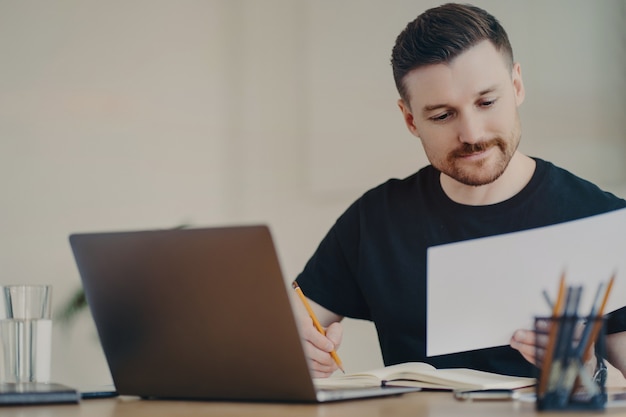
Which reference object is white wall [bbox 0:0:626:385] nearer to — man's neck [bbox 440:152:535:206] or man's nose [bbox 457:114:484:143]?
man's neck [bbox 440:152:535:206]

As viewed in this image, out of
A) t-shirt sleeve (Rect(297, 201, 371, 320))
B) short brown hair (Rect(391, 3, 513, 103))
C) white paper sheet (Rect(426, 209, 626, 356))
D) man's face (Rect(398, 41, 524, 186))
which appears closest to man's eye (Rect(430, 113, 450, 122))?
man's face (Rect(398, 41, 524, 186))

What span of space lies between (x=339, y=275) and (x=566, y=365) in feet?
4.04

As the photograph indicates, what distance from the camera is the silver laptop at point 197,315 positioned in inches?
37.4

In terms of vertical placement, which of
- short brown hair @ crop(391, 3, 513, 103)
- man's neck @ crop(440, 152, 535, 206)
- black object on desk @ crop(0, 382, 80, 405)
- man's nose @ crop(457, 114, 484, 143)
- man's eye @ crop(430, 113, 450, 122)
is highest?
short brown hair @ crop(391, 3, 513, 103)

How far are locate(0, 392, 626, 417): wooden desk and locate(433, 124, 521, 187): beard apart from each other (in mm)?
811

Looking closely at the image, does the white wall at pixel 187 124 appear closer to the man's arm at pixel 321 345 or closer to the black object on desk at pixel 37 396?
the man's arm at pixel 321 345

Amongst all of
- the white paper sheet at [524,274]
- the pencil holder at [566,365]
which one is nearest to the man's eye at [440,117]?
the white paper sheet at [524,274]

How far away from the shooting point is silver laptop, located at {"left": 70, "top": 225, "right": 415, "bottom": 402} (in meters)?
0.95

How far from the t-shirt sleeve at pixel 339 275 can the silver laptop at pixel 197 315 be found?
914 millimetres

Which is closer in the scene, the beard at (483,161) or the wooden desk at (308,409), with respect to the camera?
the wooden desk at (308,409)

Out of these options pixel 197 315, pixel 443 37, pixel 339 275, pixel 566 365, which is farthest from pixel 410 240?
pixel 566 365

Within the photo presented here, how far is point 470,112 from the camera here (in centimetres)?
179

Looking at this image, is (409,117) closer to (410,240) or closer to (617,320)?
(410,240)

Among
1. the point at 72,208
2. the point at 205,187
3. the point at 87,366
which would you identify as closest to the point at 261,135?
the point at 205,187
